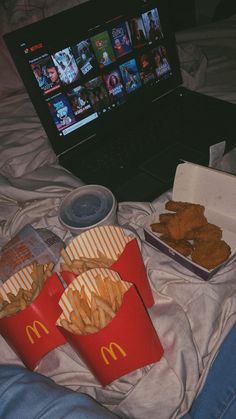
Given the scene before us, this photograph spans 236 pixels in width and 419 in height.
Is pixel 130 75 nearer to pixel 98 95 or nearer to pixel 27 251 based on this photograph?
pixel 98 95

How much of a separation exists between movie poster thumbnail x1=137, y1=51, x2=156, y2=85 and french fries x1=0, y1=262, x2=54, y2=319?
0.75 metres

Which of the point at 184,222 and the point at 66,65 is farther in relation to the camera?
the point at 66,65

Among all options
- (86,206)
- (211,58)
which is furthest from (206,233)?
(211,58)

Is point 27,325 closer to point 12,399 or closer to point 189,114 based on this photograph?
point 12,399

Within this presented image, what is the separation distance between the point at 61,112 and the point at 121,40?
304mm

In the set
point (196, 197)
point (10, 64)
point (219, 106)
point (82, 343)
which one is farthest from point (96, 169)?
point (10, 64)

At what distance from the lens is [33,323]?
0.65m

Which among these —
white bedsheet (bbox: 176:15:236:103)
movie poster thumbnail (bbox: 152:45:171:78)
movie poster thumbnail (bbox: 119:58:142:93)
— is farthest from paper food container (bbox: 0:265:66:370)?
white bedsheet (bbox: 176:15:236:103)

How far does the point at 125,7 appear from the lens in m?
1.07

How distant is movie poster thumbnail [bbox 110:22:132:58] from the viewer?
1071 millimetres

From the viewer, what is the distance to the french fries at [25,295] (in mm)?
643

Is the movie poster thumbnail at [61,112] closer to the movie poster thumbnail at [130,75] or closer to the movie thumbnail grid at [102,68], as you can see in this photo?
the movie thumbnail grid at [102,68]

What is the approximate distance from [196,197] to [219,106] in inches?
18.9

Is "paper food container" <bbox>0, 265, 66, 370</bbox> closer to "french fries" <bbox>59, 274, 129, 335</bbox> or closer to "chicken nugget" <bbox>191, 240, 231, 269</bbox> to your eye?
"french fries" <bbox>59, 274, 129, 335</bbox>
